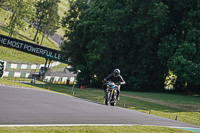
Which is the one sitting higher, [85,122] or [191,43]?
[191,43]

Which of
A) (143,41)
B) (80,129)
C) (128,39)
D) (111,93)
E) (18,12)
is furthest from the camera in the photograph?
(18,12)

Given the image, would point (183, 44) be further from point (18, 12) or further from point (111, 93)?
point (18, 12)

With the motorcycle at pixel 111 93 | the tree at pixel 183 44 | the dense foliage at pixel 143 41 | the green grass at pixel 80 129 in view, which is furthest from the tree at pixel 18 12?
the green grass at pixel 80 129

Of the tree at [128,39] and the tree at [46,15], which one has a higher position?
the tree at [46,15]

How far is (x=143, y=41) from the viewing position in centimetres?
3962

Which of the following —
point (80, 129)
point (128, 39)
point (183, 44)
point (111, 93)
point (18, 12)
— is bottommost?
point (80, 129)

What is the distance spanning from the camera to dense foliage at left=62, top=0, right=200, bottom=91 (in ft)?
116

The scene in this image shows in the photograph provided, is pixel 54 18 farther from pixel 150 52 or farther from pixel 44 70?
pixel 150 52

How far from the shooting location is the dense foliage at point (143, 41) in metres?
35.3

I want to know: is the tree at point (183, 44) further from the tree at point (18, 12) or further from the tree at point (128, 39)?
the tree at point (18, 12)

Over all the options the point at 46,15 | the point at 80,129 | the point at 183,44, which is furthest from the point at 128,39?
the point at 46,15

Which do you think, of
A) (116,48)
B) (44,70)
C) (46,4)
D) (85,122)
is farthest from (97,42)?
(46,4)

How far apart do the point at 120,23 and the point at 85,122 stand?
31.9 m

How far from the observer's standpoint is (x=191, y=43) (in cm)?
3503
